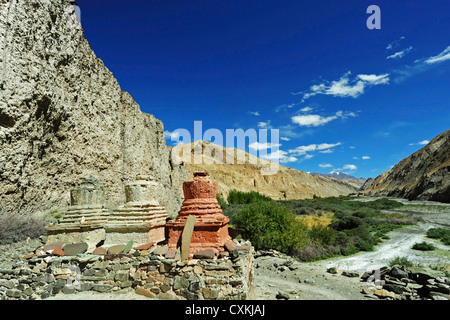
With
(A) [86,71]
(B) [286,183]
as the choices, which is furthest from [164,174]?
(B) [286,183]

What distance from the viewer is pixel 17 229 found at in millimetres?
9266

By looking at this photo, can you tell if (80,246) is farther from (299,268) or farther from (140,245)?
(299,268)

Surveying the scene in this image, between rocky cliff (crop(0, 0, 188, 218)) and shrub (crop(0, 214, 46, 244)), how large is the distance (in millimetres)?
1207

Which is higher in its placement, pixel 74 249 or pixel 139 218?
pixel 139 218

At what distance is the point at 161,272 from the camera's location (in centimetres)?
508

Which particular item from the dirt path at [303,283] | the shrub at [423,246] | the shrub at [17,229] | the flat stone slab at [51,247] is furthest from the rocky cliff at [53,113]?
the shrub at [423,246]

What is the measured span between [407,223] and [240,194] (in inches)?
1065

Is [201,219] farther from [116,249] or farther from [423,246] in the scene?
[423,246]

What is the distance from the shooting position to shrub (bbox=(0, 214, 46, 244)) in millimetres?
8633

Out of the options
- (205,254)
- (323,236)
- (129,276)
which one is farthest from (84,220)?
(323,236)

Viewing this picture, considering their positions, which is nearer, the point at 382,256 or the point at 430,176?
the point at 382,256

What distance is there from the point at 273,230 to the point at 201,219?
8805mm

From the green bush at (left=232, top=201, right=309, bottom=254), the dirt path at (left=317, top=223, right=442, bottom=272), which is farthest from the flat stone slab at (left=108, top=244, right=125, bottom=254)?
the dirt path at (left=317, top=223, right=442, bottom=272)

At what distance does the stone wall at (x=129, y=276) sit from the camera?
4883 mm
